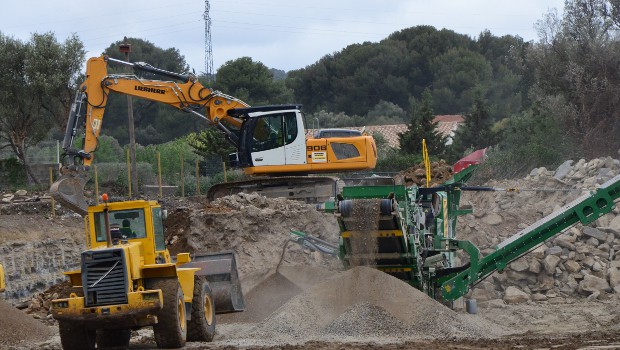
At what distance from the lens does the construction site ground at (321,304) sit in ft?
49.0

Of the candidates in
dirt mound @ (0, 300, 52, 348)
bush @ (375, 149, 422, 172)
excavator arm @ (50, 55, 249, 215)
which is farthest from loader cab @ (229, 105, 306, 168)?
bush @ (375, 149, 422, 172)

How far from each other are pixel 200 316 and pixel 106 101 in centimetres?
1123

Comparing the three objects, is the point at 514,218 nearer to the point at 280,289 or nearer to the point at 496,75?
the point at 280,289

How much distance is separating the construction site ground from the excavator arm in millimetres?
2341

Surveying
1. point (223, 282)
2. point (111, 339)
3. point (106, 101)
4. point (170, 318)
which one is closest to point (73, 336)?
point (170, 318)

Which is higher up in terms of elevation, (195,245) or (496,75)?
(496,75)

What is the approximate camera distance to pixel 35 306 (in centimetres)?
1986

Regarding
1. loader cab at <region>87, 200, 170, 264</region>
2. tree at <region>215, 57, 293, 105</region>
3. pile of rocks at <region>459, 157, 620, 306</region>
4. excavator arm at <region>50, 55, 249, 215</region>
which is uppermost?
tree at <region>215, 57, 293, 105</region>

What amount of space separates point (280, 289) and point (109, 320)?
6318mm

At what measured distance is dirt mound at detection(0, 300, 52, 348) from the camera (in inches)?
624

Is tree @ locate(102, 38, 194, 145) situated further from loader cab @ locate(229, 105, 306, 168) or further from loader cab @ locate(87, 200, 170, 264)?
loader cab @ locate(87, 200, 170, 264)

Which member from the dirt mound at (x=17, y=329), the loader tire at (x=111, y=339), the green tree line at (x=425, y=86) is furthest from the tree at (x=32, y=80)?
the loader tire at (x=111, y=339)

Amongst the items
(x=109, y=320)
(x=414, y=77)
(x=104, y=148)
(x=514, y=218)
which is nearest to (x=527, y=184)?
(x=514, y=218)

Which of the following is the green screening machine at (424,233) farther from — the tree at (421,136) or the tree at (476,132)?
the tree at (476,132)
